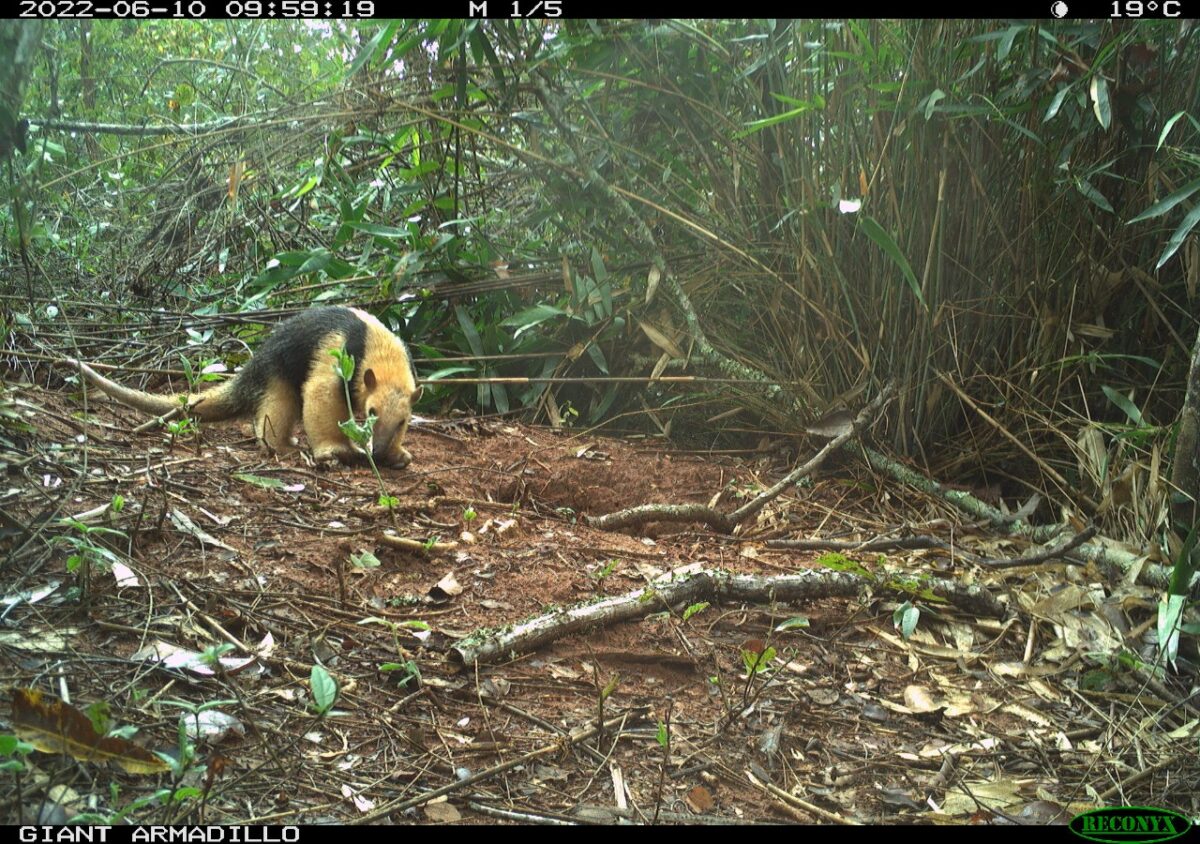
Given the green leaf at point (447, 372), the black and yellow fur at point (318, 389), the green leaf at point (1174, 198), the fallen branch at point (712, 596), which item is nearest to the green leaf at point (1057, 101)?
the green leaf at point (1174, 198)

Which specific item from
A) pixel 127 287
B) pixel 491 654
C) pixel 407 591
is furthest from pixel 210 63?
pixel 491 654

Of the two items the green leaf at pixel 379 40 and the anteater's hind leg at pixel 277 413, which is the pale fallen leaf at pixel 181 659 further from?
the green leaf at pixel 379 40

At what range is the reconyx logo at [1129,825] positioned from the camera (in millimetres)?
2082

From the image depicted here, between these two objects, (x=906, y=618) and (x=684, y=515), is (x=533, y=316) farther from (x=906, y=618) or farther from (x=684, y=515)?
(x=906, y=618)

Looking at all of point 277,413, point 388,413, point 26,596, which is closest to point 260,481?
point 388,413

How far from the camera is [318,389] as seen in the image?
462 cm

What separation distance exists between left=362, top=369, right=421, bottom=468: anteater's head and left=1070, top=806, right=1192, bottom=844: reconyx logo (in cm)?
321

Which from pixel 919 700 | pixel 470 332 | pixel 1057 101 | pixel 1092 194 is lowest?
pixel 919 700

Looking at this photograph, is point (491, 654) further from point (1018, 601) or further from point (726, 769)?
point (1018, 601)

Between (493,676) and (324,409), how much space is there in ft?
8.35

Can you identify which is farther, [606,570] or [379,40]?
[379,40]

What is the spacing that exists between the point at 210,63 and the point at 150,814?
441 centimetres

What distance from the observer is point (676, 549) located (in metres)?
3.56

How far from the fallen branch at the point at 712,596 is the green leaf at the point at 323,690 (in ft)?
1.68
